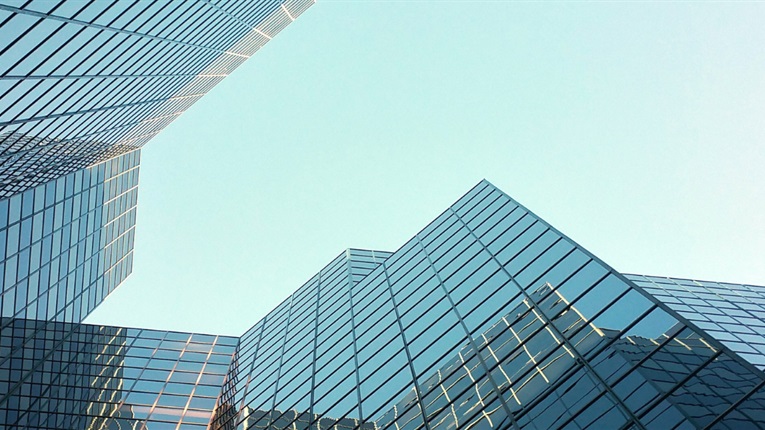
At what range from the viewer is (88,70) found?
24125 millimetres

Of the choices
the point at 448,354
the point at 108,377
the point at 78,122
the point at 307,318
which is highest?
the point at 78,122

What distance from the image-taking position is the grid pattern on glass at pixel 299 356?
25.4m

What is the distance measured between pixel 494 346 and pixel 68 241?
22.7 metres

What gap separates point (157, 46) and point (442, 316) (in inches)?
776

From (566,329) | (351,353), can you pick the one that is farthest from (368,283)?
(566,329)

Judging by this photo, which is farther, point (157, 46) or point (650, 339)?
point (157, 46)

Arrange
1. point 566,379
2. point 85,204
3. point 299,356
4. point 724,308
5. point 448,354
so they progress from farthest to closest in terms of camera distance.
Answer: point 85,204
point 299,356
point 724,308
point 448,354
point 566,379

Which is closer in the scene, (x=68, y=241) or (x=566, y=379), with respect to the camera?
(x=566, y=379)

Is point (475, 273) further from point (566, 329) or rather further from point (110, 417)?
point (110, 417)

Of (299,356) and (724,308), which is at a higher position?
(299,356)

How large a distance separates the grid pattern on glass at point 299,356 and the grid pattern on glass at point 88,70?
45.5 feet

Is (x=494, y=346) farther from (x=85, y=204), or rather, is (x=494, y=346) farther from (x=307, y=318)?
(x=85, y=204)

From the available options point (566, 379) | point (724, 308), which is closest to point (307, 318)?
point (724, 308)

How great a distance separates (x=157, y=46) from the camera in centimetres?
3083
